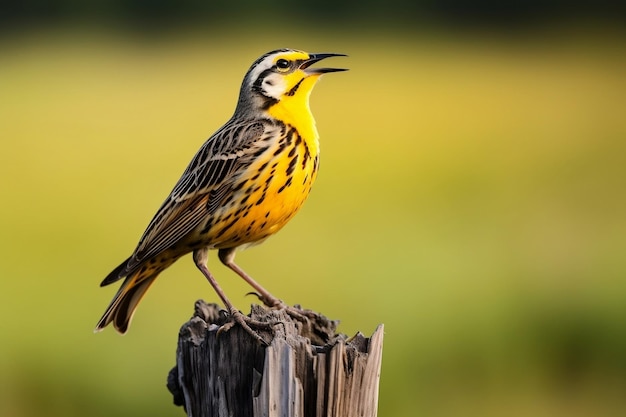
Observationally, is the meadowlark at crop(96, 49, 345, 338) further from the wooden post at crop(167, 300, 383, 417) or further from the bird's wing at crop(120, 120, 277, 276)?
the wooden post at crop(167, 300, 383, 417)

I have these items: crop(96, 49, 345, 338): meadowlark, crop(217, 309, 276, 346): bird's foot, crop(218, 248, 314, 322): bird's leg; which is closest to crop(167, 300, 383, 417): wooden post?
crop(217, 309, 276, 346): bird's foot

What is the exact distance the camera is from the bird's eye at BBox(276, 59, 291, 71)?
3754 millimetres

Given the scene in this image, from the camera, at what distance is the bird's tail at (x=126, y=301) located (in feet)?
11.5

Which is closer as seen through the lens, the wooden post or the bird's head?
the wooden post

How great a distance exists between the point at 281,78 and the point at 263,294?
0.74m

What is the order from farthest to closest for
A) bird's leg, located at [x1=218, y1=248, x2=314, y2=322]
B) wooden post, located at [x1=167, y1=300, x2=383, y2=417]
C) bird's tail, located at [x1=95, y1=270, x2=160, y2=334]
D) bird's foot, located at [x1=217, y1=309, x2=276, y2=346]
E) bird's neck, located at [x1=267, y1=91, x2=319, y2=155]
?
1. bird's neck, located at [x1=267, y1=91, x2=319, y2=155]
2. bird's tail, located at [x1=95, y1=270, x2=160, y2=334]
3. bird's leg, located at [x1=218, y1=248, x2=314, y2=322]
4. bird's foot, located at [x1=217, y1=309, x2=276, y2=346]
5. wooden post, located at [x1=167, y1=300, x2=383, y2=417]

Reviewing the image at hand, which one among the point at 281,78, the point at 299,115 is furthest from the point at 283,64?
the point at 299,115

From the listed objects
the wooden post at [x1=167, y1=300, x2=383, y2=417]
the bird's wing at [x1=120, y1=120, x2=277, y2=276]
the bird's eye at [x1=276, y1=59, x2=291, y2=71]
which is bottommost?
the wooden post at [x1=167, y1=300, x2=383, y2=417]

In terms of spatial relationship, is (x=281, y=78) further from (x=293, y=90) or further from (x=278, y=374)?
(x=278, y=374)

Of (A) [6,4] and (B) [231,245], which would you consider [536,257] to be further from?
(A) [6,4]

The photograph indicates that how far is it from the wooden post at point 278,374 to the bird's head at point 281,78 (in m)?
1.13

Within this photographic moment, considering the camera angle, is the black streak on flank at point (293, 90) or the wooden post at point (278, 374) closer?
the wooden post at point (278, 374)

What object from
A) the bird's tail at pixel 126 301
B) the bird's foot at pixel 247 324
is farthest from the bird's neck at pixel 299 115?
the bird's foot at pixel 247 324

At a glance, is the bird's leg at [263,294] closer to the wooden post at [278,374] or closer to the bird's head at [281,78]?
the wooden post at [278,374]
